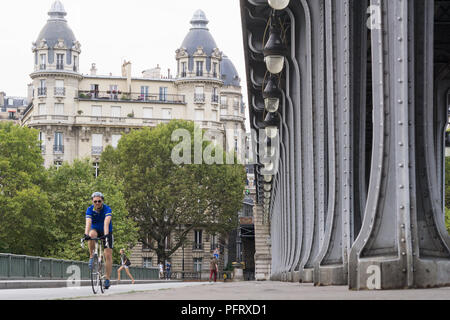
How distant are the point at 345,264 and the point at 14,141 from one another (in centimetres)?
6066

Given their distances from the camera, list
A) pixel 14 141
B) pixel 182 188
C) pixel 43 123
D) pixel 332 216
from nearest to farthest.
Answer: pixel 332 216
pixel 14 141
pixel 182 188
pixel 43 123

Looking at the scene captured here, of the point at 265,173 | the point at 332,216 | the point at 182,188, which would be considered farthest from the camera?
the point at 182,188

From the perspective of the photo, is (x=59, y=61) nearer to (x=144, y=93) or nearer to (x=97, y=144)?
(x=97, y=144)

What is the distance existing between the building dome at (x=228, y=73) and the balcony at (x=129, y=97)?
40.1 meters

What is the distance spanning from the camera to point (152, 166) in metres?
99.7

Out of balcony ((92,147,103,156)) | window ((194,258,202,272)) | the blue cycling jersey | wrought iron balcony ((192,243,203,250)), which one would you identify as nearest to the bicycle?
the blue cycling jersey

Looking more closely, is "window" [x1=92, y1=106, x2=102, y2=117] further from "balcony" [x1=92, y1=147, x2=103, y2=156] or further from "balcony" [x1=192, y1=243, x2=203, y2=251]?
"balcony" [x1=192, y1=243, x2=203, y2=251]

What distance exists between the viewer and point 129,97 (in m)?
124

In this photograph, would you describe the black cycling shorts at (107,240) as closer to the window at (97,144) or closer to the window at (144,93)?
the window at (97,144)

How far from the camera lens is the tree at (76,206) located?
74812 mm

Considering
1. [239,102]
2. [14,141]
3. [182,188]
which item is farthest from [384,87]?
[239,102]

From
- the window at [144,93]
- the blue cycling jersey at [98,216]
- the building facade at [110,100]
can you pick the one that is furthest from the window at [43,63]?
the blue cycling jersey at [98,216]

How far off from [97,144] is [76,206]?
41965 mm
